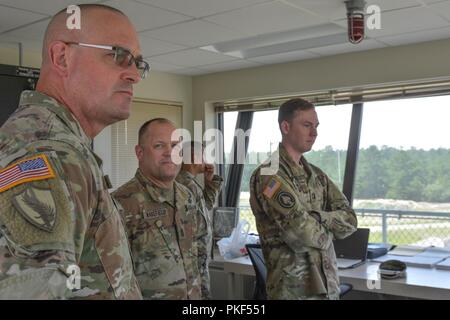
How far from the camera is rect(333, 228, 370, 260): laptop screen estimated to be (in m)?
3.48

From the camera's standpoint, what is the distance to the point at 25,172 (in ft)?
2.39

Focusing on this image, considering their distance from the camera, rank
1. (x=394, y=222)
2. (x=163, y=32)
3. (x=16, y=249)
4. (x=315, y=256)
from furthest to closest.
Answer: (x=394, y=222), (x=163, y=32), (x=315, y=256), (x=16, y=249)

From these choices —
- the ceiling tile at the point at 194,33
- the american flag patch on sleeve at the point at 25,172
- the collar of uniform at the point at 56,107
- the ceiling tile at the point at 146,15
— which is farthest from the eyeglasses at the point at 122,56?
the ceiling tile at the point at 194,33

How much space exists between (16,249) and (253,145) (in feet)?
14.7

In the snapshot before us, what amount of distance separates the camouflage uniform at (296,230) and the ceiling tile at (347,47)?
1.85m

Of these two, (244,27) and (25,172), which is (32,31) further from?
(25,172)

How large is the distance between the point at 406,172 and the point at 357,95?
78 centimetres

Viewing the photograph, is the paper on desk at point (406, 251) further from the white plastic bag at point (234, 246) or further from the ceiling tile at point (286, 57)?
the ceiling tile at point (286, 57)

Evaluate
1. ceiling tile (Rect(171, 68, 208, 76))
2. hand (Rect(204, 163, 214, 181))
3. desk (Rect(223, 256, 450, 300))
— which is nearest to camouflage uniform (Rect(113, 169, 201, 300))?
hand (Rect(204, 163, 214, 181))

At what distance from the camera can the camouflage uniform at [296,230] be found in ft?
6.97

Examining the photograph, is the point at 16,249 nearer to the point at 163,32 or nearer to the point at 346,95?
the point at 163,32

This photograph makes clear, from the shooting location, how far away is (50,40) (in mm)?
976

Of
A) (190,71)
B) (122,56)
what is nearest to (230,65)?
(190,71)
